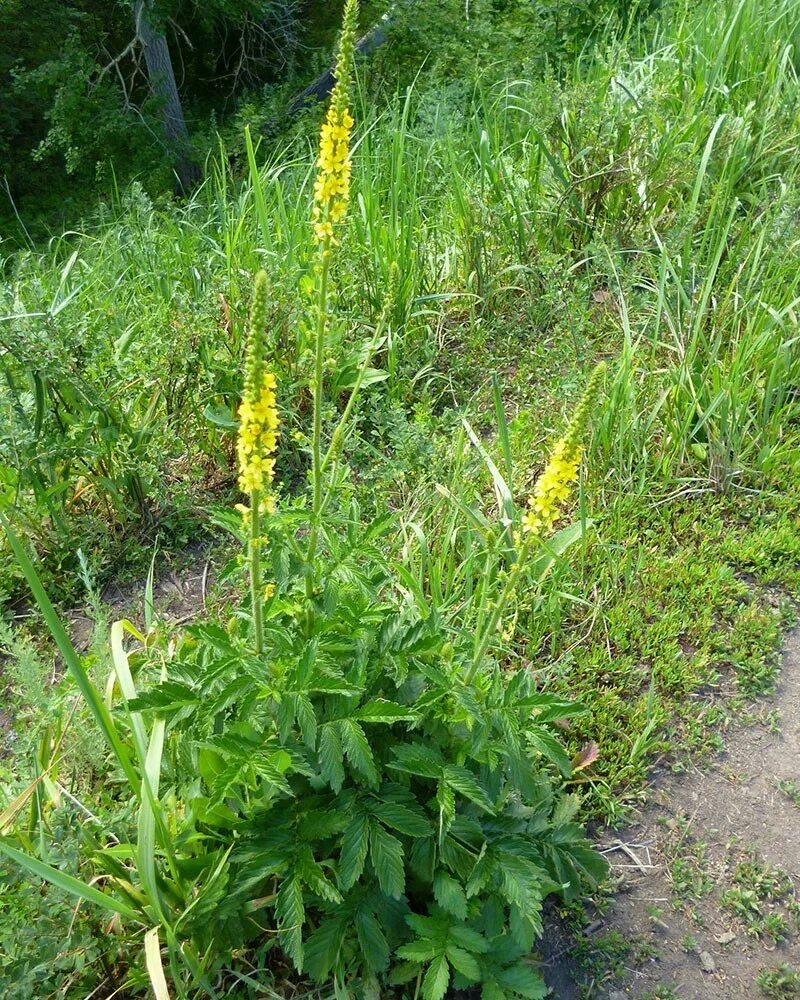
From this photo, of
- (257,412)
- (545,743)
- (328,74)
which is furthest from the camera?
(328,74)

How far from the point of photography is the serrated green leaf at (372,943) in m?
1.55

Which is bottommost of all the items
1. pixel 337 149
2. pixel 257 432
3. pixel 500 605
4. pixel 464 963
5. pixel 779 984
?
pixel 779 984

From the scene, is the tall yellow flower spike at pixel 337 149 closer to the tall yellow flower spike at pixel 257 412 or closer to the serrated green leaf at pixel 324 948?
the tall yellow flower spike at pixel 257 412

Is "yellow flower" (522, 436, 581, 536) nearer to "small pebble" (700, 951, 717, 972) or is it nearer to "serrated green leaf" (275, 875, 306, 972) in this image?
"serrated green leaf" (275, 875, 306, 972)

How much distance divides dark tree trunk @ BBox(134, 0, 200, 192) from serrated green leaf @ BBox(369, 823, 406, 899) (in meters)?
7.51

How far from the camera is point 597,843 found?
6.78 feet

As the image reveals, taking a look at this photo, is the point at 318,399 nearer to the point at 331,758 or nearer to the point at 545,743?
the point at 331,758

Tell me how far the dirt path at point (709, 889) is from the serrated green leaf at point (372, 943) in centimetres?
51

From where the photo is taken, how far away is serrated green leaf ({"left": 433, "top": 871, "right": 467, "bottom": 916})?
5.01ft

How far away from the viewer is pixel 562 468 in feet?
4.56

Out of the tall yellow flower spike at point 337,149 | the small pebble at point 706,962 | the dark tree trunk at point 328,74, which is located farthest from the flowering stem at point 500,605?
the dark tree trunk at point 328,74

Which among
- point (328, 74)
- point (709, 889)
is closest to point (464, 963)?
point (709, 889)

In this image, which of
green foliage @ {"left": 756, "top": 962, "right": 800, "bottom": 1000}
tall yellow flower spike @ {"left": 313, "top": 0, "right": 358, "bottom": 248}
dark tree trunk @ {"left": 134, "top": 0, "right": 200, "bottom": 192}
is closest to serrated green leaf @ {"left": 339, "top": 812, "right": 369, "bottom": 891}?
green foliage @ {"left": 756, "top": 962, "right": 800, "bottom": 1000}

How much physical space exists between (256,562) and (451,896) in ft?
2.62
